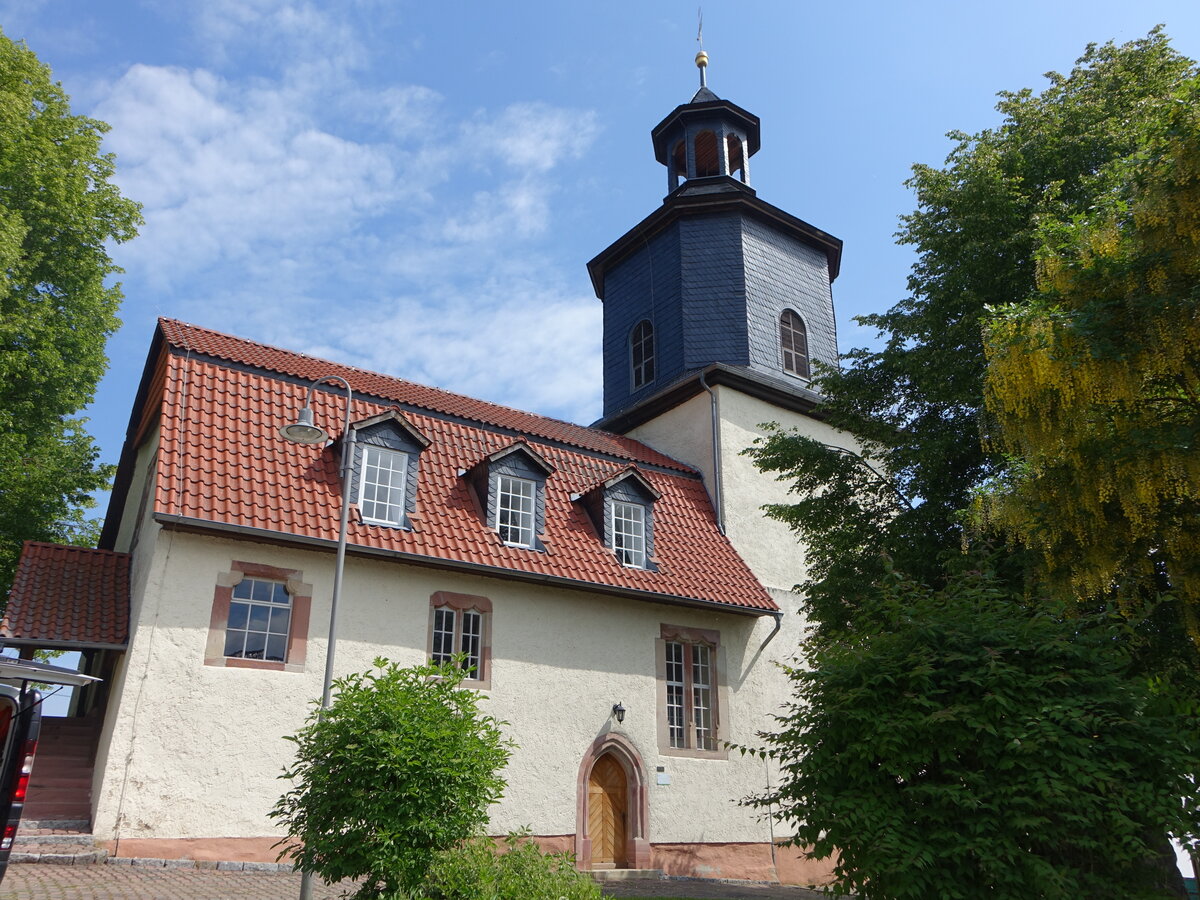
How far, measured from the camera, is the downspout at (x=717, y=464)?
Answer: 19.2 metres

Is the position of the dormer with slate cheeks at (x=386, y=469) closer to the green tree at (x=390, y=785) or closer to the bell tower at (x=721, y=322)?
the green tree at (x=390, y=785)

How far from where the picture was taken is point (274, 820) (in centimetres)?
1211

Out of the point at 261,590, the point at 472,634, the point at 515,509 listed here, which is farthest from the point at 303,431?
the point at 515,509

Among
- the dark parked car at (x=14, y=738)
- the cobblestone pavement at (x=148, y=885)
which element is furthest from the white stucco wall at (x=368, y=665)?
the dark parked car at (x=14, y=738)

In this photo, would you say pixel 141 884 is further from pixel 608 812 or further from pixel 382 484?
pixel 608 812

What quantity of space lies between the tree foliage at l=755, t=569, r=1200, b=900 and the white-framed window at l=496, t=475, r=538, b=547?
26.8ft

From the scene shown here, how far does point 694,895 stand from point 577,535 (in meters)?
6.17

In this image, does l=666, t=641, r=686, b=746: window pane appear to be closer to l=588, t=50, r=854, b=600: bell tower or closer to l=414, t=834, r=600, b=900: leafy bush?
l=588, t=50, r=854, b=600: bell tower

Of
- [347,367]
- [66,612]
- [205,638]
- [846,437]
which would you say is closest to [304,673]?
[205,638]

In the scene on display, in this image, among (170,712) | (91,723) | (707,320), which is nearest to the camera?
(170,712)

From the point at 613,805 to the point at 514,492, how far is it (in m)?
5.42

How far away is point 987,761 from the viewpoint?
23.0 ft

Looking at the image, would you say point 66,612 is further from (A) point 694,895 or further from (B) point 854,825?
(B) point 854,825

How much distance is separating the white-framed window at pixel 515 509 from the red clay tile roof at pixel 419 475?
1.04 ft
